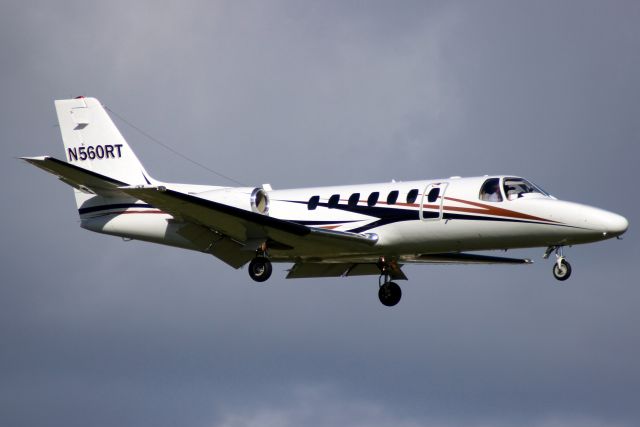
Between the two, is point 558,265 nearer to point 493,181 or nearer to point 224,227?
point 493,181

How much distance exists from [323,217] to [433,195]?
3247 mm

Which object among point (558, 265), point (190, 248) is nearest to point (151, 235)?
point (190, 248)

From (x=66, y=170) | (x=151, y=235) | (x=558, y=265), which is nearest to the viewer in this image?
(x=558, y=265)

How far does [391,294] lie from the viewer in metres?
33.6

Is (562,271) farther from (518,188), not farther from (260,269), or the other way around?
(260,269)

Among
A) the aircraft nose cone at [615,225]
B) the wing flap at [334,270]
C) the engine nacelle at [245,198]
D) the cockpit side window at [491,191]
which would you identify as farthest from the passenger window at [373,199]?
the aircraft nose cone at [615,225]

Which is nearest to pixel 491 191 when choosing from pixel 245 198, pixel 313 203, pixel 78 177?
pixel 313 203

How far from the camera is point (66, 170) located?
3047 centimetres

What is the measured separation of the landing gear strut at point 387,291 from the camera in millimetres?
33531

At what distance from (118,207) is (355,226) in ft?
22.7

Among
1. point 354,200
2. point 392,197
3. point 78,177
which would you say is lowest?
point 78,177

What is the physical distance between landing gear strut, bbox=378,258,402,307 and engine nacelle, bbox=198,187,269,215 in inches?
146

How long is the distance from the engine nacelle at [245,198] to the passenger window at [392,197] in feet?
12.2

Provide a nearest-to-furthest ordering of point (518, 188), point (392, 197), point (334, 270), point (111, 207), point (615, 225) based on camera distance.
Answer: point (615, 225) → point (518, 188) → point (392, 197) → point (111, 207) → point (334, 270)
